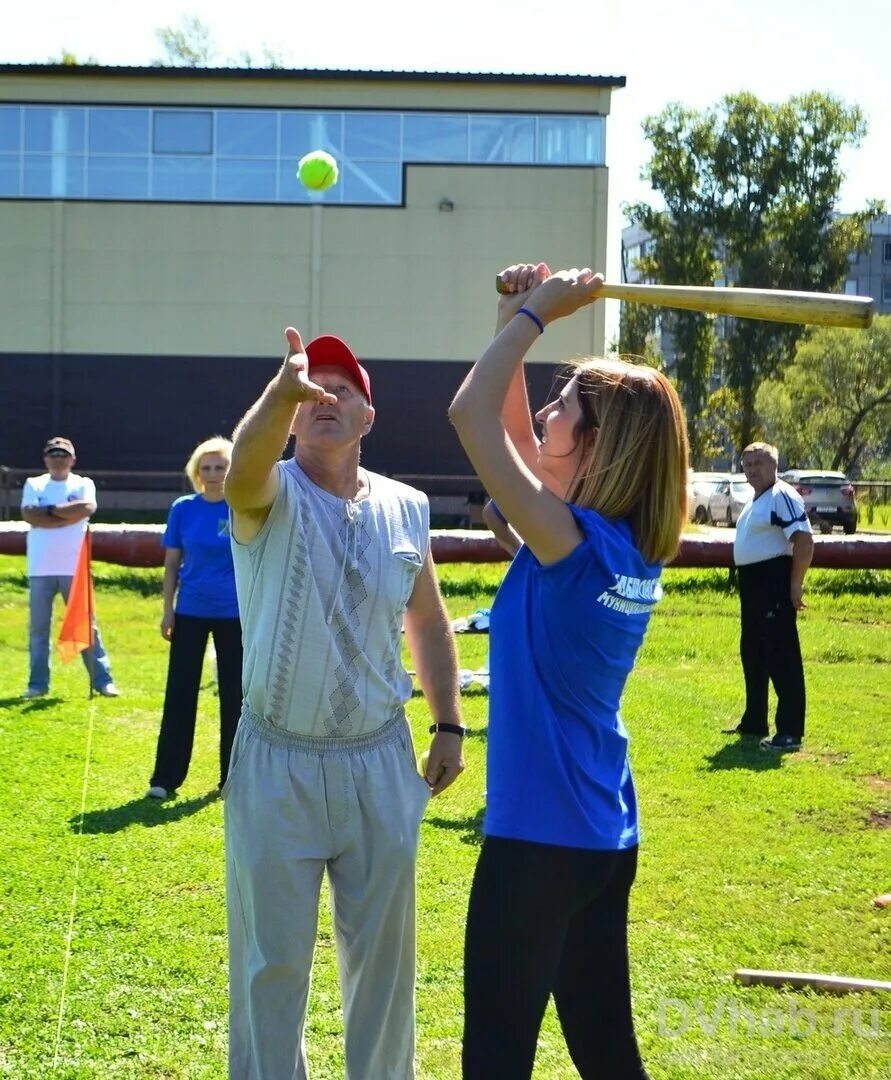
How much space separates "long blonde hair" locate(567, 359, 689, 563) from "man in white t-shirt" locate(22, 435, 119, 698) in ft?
29.4

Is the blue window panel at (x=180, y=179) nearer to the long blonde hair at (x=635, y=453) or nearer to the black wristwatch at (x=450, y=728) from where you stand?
the black wristwatch at (x=450, y=728)

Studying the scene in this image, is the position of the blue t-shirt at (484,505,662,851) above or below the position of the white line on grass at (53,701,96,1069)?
above

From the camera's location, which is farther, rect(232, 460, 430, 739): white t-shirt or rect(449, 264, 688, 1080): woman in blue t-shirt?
rect(232, 460, 430, 739): white t-shirt

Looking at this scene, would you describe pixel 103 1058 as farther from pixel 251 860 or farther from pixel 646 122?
pixel 646 122

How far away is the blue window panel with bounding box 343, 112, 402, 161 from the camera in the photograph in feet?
111

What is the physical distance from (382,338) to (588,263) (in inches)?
222

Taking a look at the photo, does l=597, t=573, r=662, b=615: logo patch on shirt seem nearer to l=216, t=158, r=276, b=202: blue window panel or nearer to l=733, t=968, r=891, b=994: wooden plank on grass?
l=733, t=968, r=891, b=994: wooden plank on grass

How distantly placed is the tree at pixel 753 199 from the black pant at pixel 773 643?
4136cm

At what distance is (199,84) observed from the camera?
33906mm

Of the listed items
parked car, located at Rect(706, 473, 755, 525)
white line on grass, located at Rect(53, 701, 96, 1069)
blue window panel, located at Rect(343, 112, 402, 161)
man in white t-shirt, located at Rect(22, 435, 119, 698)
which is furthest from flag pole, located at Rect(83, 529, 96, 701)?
parked car, located at Rect(706, 473, 755, 525)

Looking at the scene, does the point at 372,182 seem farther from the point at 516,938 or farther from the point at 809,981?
the point at 516,938

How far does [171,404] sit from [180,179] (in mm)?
5793

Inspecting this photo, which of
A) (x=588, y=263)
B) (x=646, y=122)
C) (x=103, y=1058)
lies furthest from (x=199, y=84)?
(x=103, y=1058)

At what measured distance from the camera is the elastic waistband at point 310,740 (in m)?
3.43
